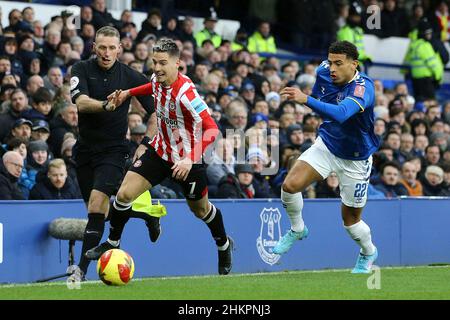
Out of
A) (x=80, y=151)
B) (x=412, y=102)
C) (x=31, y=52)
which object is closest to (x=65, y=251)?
(x=80, y=151)

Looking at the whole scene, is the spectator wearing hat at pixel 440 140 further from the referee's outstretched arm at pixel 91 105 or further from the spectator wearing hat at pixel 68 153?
the referee's outstretched arm at pixel 91 105

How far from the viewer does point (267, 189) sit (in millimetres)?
15812

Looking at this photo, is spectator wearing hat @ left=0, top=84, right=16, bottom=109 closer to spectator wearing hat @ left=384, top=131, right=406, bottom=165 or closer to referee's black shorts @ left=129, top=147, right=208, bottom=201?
referee's black shorts @ left=129, top=147, right=208, bottom=201

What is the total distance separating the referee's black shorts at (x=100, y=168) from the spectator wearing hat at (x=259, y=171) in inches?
169

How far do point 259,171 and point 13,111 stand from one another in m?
3.51

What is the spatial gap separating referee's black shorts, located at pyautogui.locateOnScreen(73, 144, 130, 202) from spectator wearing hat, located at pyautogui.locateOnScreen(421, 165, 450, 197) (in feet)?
24.6

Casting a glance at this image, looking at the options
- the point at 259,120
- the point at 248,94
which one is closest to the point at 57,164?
the point at 259,120

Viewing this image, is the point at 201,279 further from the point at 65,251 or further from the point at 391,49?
the point at 391,49

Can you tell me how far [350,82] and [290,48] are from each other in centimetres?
1343

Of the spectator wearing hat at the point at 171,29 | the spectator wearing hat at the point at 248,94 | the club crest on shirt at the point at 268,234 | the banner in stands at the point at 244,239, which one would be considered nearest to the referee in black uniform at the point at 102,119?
the banner in stands at the point at 244,239

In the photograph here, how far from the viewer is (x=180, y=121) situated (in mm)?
11164

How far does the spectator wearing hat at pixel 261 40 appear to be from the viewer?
73.6 feet

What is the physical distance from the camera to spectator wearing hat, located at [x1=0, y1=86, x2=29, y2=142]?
1467cm

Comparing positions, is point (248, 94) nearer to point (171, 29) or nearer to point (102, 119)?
point (171, 29)
